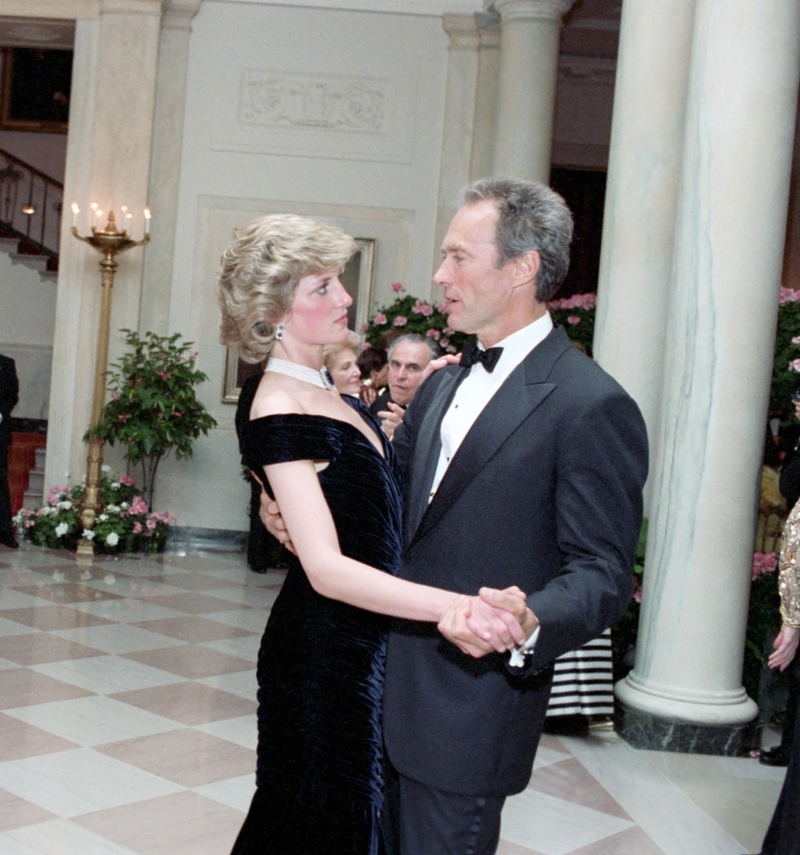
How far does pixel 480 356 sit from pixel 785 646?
1872 millimetres

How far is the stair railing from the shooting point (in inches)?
601

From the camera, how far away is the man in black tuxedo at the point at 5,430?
361 inches

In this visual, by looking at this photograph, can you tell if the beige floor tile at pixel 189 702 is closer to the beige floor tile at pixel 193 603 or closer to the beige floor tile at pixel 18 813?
the beige floor tile at pixel 18 813

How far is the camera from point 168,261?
10.3 m

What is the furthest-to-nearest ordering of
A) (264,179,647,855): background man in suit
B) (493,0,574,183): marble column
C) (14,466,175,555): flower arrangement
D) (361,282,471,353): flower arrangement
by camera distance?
(14,466,175,555): flower arrangement
(493,0,574,183): marble column
(361,282,471,353): flower arrangement
(264,179,647,855): background man in suit

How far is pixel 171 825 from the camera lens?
Answer: 12.5ft

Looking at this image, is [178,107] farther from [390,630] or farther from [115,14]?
[390,630]

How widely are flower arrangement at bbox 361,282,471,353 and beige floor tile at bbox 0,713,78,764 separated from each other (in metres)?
4.06

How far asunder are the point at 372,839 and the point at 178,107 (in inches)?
349

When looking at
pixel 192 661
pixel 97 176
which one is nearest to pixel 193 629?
pixel 192 661

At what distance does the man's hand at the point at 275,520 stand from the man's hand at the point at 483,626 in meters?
0.40

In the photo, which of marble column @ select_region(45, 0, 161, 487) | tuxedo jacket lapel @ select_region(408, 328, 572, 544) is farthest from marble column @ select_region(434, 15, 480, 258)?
tuxedo jacket lapel @ select_region(408, 328, 572, 544)

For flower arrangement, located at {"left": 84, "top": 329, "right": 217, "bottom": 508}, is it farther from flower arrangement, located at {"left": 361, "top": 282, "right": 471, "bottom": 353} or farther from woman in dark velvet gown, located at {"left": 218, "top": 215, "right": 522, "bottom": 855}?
woman in dark velvet gown, located at {"left": 218, "top": 215, "right": 522, "bottom": 855}

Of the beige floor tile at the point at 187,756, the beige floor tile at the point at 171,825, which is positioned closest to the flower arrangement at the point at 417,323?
the beige floor tile at the point at 187,756
